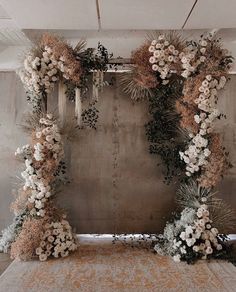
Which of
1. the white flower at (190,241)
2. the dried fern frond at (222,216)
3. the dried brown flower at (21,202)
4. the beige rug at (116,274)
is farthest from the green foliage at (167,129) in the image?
the dried brown flower at (21,202)

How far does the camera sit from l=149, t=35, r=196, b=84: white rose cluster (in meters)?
4.14

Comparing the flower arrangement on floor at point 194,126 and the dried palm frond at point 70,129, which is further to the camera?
the dried palm frond at point 70,129

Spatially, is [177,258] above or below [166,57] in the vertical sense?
below

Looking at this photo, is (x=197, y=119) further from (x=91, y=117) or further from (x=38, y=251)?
(x=38, y=251)

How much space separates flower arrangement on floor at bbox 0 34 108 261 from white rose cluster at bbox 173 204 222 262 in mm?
1282

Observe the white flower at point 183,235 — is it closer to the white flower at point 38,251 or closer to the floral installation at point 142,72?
the white flower at point 38,251

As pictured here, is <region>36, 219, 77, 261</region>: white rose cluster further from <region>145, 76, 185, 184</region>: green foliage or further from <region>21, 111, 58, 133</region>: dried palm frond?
<region>145, 76, 185, 184</region>: green foliage

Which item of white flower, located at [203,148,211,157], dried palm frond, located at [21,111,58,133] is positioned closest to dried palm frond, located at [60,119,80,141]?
dried palm frond, located at [21,111,58,133]

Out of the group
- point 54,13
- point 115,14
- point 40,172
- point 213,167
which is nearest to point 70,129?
point 40,172

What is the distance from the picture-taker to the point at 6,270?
3.64 m

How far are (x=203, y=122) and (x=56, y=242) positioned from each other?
226 centimetres

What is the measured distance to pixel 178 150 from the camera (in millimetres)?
4512

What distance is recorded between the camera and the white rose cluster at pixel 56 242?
13.1 ft

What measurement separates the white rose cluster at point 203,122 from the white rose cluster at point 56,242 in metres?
1.68
